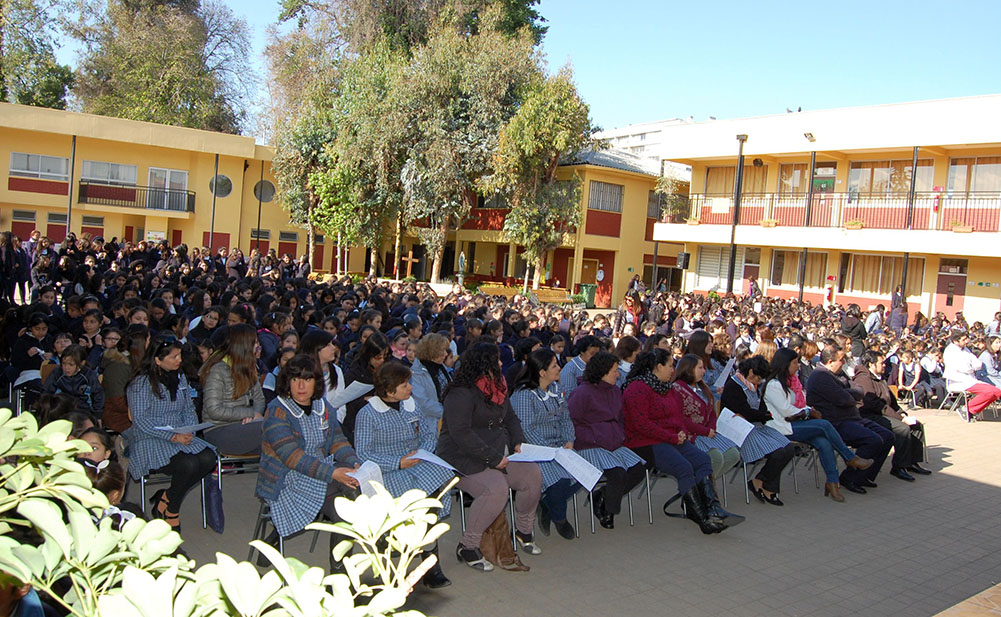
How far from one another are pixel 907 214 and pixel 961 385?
13.3m

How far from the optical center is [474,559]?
18.9 ft

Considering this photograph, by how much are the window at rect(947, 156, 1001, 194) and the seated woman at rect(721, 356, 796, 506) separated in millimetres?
20751

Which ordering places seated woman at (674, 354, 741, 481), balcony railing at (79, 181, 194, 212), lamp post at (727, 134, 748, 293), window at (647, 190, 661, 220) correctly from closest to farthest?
1. seated woman at (674, 354, 741, 481)
2. lamp post at (727, 134, 748, 293)
3. balcony railing at (79, 181, 194, 212)
4. window at (647, 190, 661, 220)

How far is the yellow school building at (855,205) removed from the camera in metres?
24.1

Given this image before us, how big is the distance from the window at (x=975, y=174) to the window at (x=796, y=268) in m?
4.87

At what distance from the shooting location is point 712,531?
6.82 meters

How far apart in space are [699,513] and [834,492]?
2313 millimetres

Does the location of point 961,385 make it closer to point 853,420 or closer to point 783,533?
point 853,420

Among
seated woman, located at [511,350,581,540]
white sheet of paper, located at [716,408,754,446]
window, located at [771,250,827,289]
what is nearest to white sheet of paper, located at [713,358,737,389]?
white sheet of paper, located at [716,408,754,446]

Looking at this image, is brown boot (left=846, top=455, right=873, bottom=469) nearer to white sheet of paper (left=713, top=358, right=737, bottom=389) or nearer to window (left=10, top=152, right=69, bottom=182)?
white sheet of paper (left=713, top=358, right=737, bottom=389)

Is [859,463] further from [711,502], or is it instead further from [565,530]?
[565,530]

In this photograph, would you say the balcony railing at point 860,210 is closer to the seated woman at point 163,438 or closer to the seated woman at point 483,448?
the seated woman at point 483,448

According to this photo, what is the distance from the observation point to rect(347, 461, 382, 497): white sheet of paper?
5012mm

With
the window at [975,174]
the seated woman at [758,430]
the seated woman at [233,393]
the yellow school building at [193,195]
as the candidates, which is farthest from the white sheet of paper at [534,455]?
the yellow school building at [193,195]
